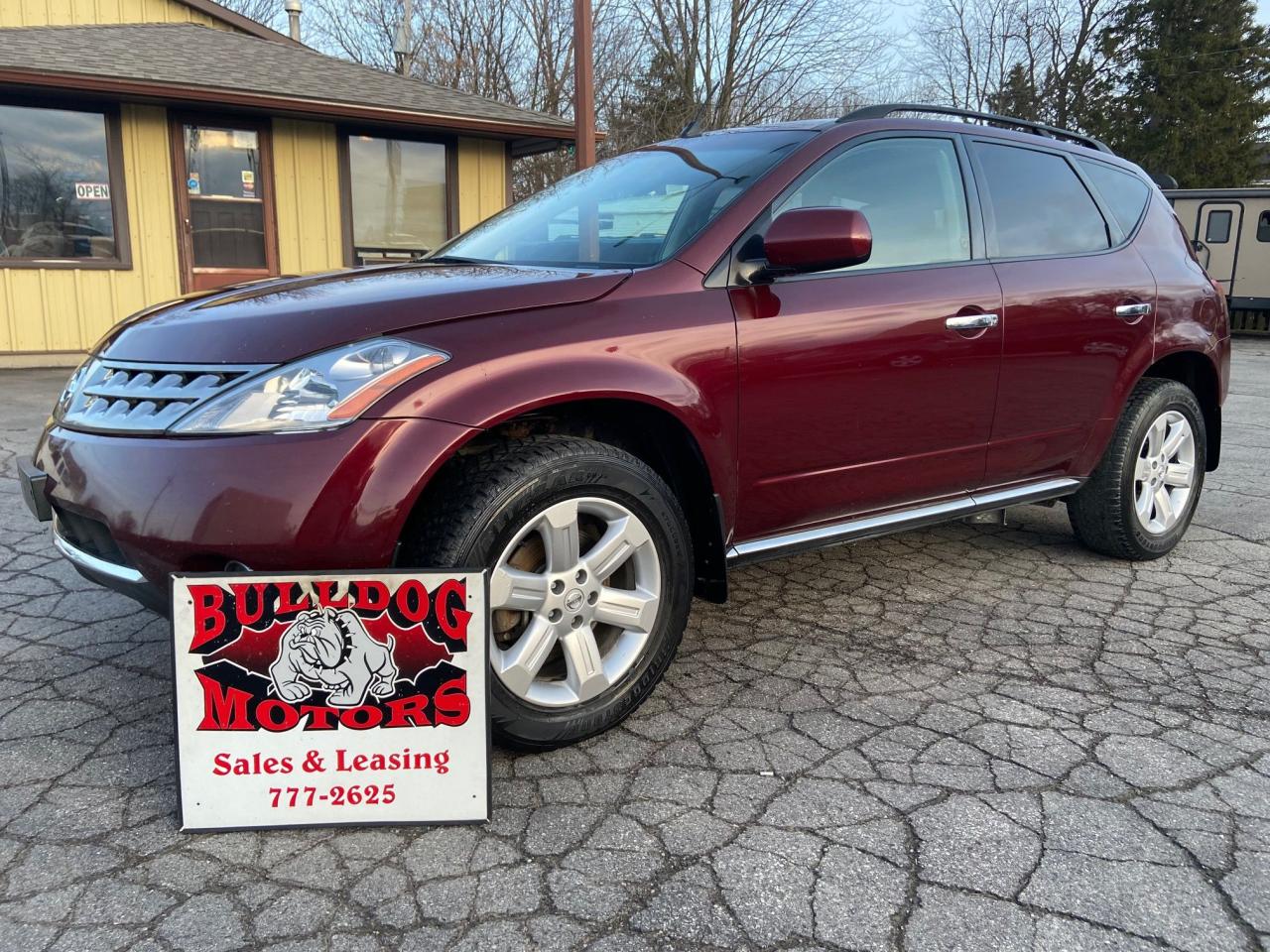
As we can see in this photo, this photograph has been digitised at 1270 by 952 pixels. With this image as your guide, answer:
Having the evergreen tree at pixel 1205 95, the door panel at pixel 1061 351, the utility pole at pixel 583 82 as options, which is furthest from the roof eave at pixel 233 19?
the evergreen tree at pixel 1205 95

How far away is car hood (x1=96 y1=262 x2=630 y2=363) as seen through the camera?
7.69ft

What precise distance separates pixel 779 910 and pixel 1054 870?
2.03 feet

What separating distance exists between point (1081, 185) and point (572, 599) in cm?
296

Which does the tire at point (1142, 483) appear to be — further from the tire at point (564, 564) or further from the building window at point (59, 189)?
the building window at point (59, 189)

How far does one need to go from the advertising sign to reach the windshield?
127 cm

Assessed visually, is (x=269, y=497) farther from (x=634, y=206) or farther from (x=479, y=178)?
(x=479, y=178)

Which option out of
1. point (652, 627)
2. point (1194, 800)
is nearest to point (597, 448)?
point (652, 627)

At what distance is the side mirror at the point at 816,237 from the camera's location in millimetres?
2721

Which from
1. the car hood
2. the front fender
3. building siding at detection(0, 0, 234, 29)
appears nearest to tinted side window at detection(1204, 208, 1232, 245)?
building siding at detection(0, 0, 234, 29)

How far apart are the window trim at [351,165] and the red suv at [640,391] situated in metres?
8.09

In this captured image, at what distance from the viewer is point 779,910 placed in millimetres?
1936

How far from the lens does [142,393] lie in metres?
2.44

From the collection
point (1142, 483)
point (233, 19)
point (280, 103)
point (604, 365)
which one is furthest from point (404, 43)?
point (604, 365)

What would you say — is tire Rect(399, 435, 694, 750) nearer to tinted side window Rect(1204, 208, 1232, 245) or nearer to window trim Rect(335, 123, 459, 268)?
window trim Rect(335, 123, 459, 268)
